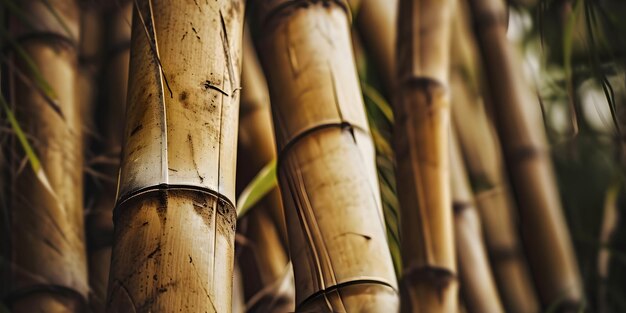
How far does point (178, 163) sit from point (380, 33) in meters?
0.63

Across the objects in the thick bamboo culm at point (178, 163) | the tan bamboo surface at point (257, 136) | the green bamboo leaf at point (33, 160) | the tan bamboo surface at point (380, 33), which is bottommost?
the thick bamboo culm at point (178, 163)

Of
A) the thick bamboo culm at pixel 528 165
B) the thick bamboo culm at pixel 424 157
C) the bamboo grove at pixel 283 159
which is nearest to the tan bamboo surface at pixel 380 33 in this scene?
the bamboo grove at pixel 283 159

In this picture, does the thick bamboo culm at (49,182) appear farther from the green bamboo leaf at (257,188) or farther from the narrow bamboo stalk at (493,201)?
the narrow bamboo stalk at (493,201)

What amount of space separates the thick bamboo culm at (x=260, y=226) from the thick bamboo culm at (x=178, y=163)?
27 centimetres

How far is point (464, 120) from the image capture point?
3.88 ft

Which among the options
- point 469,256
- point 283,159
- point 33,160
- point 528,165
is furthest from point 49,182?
point 528,165

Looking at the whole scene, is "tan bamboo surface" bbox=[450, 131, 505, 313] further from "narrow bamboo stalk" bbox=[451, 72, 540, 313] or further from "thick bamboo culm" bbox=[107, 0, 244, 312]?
"thick bamboo culm" bbox=[107, 0, 244, 312]

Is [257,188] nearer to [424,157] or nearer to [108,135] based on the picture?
[424,157]

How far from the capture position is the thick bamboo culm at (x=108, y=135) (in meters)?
0.79

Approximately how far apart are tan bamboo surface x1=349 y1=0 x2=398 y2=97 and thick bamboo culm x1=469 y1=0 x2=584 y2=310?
11 cm

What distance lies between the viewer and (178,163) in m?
0.45

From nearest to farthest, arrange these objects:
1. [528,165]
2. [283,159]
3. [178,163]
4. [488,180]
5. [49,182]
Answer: [178,163] → [283,159] → [49,182] → [528,165] → [488,180]

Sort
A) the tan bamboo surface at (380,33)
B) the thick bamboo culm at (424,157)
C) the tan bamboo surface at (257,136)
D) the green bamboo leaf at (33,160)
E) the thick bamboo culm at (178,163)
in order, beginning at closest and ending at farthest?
the thick bamboo culm at (178,163) → the green bamboo leaf at (33,160) → the thick bamboo culm at (424,157) → the tan bamboo surface at (257,136) → the tan bamboo surface at (380,33)

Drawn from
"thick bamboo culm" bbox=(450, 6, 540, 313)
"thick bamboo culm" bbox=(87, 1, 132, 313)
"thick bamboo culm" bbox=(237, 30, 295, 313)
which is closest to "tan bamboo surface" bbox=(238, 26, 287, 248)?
"thick bamboo culm" bbox=(237, 30, 295, 313)
